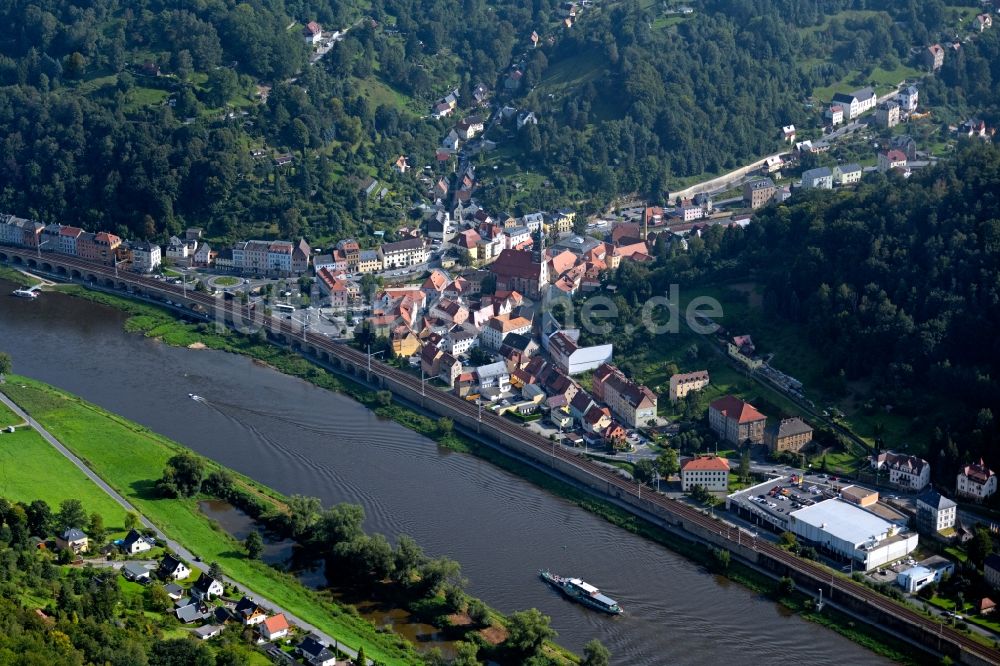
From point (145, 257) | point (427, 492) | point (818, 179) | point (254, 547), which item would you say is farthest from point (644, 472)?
point (145, 257)

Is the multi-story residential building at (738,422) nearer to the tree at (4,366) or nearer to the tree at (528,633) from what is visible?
the tree at (528,633)

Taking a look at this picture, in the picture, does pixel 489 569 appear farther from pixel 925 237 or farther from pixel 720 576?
pixel 925 237

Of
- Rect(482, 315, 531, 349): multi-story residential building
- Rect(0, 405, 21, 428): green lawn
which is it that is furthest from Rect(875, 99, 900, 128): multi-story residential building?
Rect(0, 405, 21, 428): green lawn

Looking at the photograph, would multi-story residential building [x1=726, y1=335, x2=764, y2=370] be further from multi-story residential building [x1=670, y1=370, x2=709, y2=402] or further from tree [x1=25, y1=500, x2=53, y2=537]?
tree [x1=25, y1=500, x2=53, y2=537]

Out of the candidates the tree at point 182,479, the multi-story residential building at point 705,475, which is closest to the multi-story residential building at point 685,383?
the multi-story residential building at point 705,475

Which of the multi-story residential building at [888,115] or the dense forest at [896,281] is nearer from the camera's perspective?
the dense forest at [896,281]

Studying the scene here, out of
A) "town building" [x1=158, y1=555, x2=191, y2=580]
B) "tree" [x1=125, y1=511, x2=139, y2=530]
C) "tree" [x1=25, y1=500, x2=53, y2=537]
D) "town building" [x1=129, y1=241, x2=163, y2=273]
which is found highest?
"town building" [x1=129, y1=241, x2=163, y2=273]
